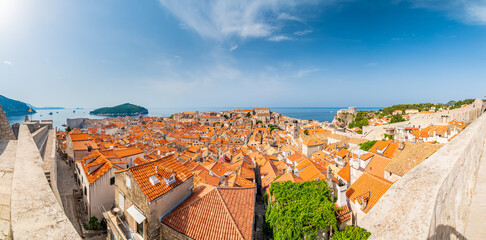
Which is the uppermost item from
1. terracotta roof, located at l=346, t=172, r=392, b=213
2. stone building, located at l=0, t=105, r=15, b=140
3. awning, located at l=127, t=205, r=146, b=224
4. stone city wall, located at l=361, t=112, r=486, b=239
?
stone building, located at l=0, t=105, r=15, b=140

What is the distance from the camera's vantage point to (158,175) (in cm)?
770

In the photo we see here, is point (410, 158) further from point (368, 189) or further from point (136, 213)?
point (136, 213)

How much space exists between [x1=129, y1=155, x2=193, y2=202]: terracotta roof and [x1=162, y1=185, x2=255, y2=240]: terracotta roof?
947 millimetres

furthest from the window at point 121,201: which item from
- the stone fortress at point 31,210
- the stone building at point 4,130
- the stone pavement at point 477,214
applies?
the stone pavement at point 477,214

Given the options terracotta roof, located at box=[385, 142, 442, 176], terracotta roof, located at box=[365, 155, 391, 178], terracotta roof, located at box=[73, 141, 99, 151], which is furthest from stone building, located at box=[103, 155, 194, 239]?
terracotta roof, located at box=[365, 155, 391, 178]

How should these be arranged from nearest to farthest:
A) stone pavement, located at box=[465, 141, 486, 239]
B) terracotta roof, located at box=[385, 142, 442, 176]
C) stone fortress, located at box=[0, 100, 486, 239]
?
stone fortress, located at box=[0, 100, 486, 239] < stone pavement, located at box=[465, 141, 486, 239] < terracotta roof, located at box=[385, 142, 442, 176]

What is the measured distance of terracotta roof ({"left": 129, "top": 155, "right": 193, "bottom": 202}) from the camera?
691cm

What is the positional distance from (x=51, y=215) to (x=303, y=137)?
4290 centimetres

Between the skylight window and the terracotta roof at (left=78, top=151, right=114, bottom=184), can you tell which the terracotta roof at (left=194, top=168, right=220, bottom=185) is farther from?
the skylight window

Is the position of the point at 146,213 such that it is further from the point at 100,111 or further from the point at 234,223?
the point at 100,111

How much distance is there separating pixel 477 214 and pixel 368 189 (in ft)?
20.9

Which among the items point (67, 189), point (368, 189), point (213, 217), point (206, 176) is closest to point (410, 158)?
point (368, 189)

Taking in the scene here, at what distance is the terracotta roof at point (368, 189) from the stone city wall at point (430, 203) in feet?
18.3

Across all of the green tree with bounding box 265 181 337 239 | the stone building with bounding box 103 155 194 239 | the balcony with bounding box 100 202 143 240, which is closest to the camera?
the stone building with bounding box 103 155 194 239
